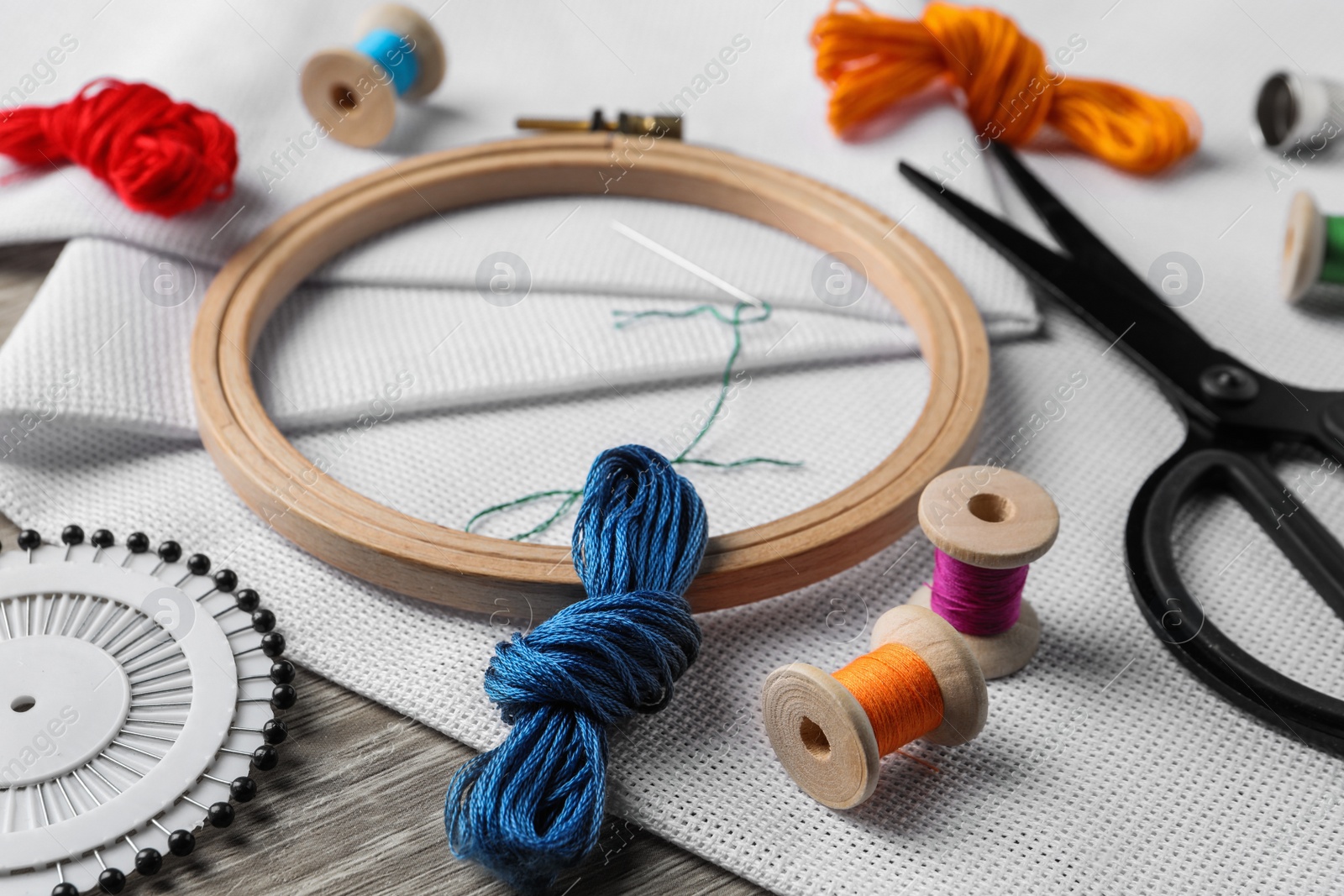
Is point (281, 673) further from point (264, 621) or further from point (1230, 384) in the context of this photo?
point (1230, 384)

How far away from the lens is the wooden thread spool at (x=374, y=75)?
157 cm

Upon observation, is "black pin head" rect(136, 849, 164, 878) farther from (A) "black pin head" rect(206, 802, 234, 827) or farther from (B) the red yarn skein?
(B) the red yarn skein

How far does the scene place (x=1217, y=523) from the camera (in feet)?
4.11

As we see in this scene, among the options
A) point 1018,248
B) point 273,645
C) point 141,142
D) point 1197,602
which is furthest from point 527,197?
point 1197,602

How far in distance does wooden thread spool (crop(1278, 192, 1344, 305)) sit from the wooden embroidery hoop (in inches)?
17.4

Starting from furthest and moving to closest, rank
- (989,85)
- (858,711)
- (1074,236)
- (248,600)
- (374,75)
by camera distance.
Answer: (989,85)
(374,75)
(1074,236)
(248,600)
(858,711)

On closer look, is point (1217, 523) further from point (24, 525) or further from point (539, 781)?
point (24, 525)

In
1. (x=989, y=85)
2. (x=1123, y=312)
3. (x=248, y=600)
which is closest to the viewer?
(x=248, y=600)

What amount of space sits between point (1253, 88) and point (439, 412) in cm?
138

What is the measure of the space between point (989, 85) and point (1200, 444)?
69 cm

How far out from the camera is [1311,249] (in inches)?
58.4

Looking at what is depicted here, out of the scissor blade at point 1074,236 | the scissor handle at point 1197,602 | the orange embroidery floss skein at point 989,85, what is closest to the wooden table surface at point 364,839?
the scissor handle at point 1197,602

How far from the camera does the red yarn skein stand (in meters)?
1.42

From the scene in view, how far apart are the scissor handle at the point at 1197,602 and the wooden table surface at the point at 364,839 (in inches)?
18.1
